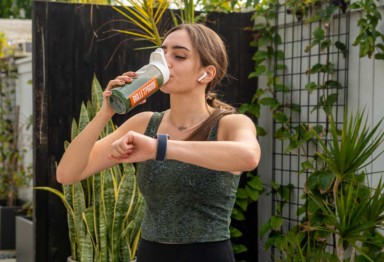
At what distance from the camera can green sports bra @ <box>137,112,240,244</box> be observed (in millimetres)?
1853

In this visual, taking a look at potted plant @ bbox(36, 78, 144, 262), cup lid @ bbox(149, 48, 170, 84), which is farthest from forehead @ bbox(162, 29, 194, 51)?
potted plant @ bbox(36, 78, 144, 262)

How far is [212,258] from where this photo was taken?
185cm

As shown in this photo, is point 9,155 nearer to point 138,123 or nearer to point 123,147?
point 138,123

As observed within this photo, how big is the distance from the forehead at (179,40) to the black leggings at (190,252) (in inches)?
20.2

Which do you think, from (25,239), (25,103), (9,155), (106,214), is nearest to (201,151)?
(106,214)

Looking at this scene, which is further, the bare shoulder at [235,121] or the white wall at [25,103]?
the white wall at [25,103]

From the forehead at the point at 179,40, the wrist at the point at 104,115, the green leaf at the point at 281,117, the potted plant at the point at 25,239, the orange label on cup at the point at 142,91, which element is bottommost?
the potted plant at the point at 25,239

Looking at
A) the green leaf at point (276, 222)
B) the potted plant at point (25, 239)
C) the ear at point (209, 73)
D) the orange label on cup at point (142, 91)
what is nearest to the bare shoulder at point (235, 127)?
the ear at point (209, 73)

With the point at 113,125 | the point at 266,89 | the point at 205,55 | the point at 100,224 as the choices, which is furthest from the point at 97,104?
the point at 205,55

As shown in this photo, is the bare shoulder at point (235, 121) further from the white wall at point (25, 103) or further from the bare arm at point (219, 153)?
the white wall at point (25, 103)

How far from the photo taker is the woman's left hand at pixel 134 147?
5.17 feet

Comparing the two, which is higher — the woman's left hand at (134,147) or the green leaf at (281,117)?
the woman's left hand at (134,147)

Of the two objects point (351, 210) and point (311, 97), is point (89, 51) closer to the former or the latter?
point (311, 97)

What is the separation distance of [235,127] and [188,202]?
224 mm
